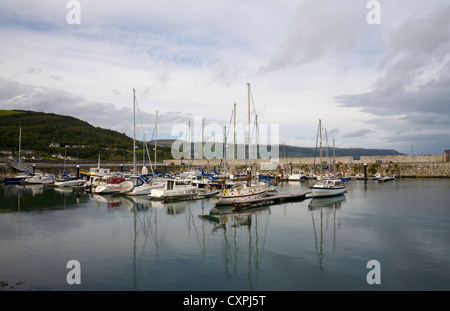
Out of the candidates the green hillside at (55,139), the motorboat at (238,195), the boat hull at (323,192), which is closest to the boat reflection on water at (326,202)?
the boat hull at (323,192)

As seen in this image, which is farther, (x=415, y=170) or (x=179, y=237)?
(x=415, y=170)

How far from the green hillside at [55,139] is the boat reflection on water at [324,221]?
65.0m

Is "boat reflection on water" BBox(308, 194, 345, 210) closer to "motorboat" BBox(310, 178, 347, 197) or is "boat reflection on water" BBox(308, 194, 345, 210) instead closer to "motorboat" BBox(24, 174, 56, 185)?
"motorboat" BBox(310, 178, 347, 197)

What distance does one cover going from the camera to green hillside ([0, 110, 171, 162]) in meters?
92.4

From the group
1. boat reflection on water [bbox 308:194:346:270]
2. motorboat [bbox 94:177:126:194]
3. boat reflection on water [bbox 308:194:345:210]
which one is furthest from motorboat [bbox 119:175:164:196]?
boat reflection on water [bbox 308:194:346:270]

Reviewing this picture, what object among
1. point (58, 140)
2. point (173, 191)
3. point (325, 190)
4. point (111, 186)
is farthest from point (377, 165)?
point (58, 140)

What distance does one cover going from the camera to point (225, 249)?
1493cm

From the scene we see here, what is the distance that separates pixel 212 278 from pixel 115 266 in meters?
3.89

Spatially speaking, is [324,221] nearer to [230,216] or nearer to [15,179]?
[230,216]

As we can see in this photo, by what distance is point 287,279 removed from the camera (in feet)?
36.3

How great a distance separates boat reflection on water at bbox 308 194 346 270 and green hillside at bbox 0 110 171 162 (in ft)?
213

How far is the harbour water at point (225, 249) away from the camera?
10.9 meters
